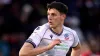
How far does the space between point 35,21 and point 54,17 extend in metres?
5.20

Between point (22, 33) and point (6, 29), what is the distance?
44 centimetres

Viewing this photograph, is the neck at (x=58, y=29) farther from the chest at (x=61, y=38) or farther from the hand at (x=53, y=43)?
the hand at (x=53, y=43)

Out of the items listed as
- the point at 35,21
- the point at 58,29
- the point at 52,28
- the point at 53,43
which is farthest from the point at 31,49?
the point at 35,21

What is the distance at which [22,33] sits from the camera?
11.2 m

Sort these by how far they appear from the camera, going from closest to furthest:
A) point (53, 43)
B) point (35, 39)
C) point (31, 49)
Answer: point (31, 49), point (35, 39), point (53, 43)

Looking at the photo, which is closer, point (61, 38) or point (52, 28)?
point (52, 28)

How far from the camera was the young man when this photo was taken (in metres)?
6.17

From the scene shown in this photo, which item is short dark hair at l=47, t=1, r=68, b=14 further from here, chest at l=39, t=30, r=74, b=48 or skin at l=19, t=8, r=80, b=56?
chest at l=39, t=30, r=74, b=48

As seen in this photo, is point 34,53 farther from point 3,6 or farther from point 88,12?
point 88,12

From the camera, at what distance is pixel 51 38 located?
6469 millimetres

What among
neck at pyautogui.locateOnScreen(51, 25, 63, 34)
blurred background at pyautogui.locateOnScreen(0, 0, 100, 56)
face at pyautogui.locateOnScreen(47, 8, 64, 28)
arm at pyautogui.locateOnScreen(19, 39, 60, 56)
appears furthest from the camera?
blurred background at pyautogui.locateOnScreen(0, 0, 100, 56)

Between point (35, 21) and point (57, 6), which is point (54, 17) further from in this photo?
point (35, 21)

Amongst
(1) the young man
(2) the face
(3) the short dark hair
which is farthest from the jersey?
(3) the short dark hair

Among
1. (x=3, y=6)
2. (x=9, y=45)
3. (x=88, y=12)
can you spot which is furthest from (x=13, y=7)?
(x=88, y=12)
